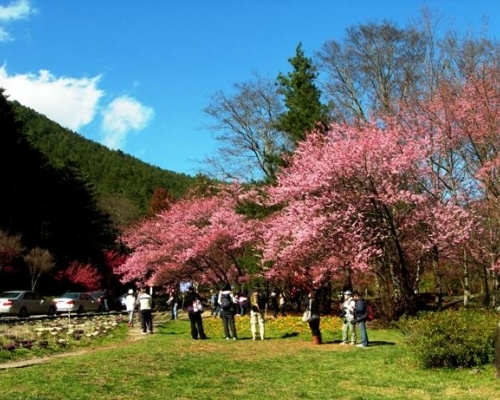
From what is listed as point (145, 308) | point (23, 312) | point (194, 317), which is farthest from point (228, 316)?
point (23, 312)

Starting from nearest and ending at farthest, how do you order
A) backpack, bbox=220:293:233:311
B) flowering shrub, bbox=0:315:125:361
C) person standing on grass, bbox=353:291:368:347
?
flowering shrub, bbox=0:315:125:361 < person standing on grass, bbox=353:291:368:347 < backpack, bbox=220:293:233:311

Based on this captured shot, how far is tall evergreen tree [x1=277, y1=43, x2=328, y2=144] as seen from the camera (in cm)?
2701

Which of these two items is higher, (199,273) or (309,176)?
(309,176)

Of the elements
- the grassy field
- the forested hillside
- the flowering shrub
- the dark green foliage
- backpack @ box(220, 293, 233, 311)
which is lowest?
the grassy field

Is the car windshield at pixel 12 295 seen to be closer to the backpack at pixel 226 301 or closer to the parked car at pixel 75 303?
the parked car at pixel 75 303

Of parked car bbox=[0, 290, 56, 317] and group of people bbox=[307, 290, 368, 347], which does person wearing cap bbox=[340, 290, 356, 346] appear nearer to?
group of people bbox=[307, 290, 368, 347]

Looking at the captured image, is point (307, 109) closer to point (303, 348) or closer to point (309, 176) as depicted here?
point (309, 176)

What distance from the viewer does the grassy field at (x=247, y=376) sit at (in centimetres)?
817

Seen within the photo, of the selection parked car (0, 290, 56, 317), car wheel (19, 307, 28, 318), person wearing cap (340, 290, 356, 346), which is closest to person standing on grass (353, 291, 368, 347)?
person wearing cap (340, 290, 356, 346)

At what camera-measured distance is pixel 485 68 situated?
20.2 metres

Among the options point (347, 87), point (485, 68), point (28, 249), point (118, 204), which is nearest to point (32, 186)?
point (28, 249)

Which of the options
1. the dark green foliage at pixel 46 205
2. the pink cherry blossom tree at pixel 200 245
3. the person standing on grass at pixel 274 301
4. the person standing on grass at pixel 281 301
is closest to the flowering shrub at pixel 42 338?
the person standing on grass at pixel 274 301

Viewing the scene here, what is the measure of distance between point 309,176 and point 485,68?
750 centimetres

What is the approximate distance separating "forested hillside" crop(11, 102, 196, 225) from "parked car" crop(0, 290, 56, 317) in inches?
→ 1551
